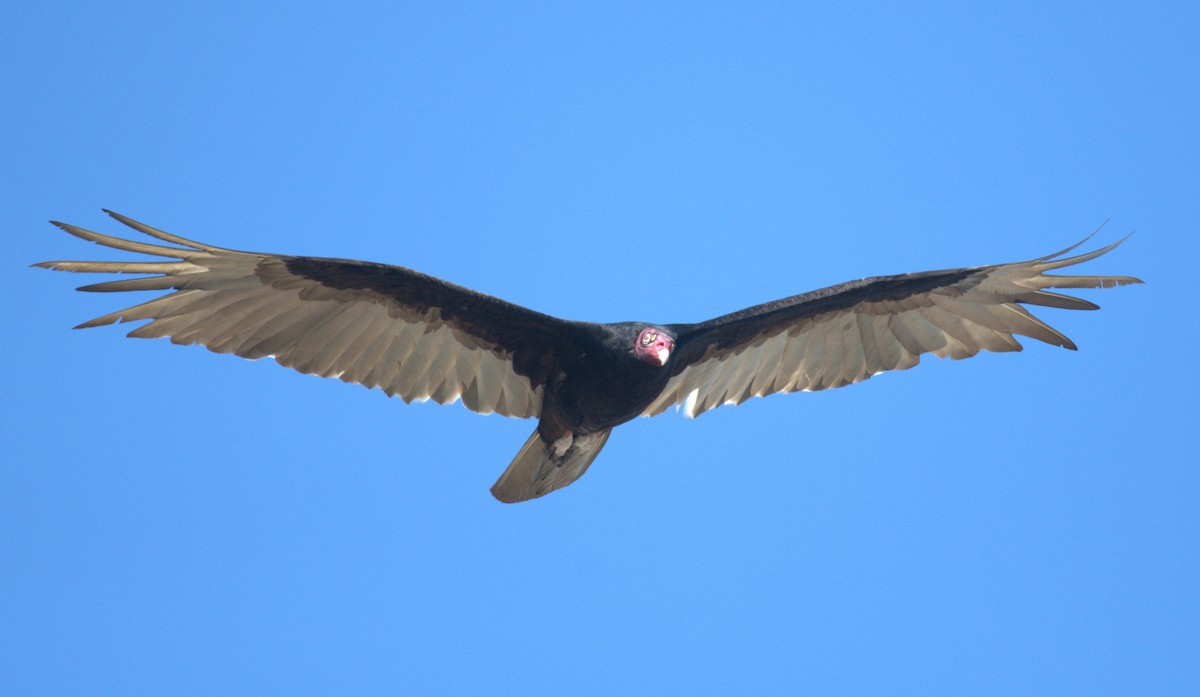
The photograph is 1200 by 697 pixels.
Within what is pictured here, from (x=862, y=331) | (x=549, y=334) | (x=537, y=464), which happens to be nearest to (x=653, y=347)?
(x=549, y=334)

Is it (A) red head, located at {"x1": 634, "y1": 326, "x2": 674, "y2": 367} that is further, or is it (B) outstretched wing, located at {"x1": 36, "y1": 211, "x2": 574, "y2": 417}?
(A) red head, located at {"x1": 634, "y1": 326, "x2": 674, "y2": 367}

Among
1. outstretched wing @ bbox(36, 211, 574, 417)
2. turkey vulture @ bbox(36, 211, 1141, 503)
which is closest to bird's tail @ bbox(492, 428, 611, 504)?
turkey vulture @ bbox(36, 211, 1141, 503)

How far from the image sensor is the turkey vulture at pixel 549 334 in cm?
714

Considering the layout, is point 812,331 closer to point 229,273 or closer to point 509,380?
point 509,380

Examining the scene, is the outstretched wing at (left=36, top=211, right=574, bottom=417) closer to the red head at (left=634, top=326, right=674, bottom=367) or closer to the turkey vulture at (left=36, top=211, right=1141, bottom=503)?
the turkey vulture at (left=36, top=211, right=1141, bottom=503)

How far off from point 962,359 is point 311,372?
13.2 feet

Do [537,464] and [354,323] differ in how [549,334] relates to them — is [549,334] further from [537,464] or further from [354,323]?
[354,323]

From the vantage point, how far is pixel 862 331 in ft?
28.0

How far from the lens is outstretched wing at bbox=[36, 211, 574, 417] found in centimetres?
698

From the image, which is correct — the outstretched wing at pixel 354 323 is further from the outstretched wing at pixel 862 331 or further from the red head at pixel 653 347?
the outstretched wing at pixel 862 331

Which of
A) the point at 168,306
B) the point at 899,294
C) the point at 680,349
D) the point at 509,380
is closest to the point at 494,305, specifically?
the point at 509,380

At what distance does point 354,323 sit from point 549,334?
111cm

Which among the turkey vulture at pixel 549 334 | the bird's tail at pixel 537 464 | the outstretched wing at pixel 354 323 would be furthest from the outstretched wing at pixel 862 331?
the outstretched wing at pixel 354 323

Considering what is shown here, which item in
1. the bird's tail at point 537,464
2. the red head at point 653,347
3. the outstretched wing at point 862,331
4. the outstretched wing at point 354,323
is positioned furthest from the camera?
the outstretched wing at point 862,331
